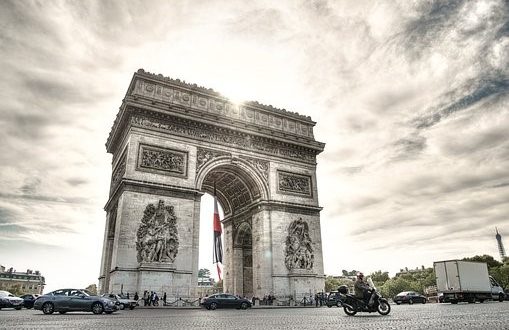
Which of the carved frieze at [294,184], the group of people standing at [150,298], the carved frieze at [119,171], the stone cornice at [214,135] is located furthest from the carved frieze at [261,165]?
the group of people standing at [150,298]

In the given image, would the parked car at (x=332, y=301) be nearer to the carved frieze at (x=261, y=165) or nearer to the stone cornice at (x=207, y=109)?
the carved frieze at (x=261, y=165)

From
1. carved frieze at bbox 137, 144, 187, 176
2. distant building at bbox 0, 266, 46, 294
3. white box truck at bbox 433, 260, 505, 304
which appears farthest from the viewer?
distant building at bbox 0, 266, 46, 294

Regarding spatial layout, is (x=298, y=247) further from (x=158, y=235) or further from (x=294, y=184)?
(x=158, y=235)

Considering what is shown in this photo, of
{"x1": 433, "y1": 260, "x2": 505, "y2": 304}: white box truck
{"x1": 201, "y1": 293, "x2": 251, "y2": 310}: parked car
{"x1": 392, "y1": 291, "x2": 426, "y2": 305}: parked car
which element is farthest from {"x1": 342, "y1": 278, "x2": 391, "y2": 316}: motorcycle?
{"x1": 392, "y1": 291, "x2": 426, "y2": 305}: parked car

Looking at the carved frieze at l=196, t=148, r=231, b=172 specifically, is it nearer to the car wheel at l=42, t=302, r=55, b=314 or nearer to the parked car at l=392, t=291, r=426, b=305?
the car wheel at l=42, t=302, r=55, b=314

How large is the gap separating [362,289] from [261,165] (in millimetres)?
17396

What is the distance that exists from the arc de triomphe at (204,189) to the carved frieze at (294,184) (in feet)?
0.28

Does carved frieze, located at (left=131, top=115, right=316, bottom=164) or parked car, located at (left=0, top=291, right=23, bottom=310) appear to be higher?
carved frieze, located at (left=131, top=115, right=316, bottom=164)

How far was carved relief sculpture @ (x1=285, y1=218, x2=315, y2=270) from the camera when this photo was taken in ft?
89.2

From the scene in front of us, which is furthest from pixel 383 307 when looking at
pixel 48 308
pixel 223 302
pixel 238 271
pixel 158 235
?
pixel 238 271

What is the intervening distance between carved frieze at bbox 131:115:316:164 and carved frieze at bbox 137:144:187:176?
4.82 ft

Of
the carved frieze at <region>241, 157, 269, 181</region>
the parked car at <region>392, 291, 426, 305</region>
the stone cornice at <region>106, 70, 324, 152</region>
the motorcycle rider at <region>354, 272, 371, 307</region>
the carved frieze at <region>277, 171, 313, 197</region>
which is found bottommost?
the parked car at <region>392, 291, 426, 305</region>

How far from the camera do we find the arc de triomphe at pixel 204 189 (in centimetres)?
2259

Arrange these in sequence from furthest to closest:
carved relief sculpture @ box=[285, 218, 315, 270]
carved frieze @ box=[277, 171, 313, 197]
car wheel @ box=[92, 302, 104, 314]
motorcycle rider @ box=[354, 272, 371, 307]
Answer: carved frieze @ box=[277, 171, 313, 197], carved relief sculpture @ box=[285, 218, 315, 270], car wheel @ box=[92, 302, 104, 314], motorcycle rider @ box=[354, 272, 371, 307]
